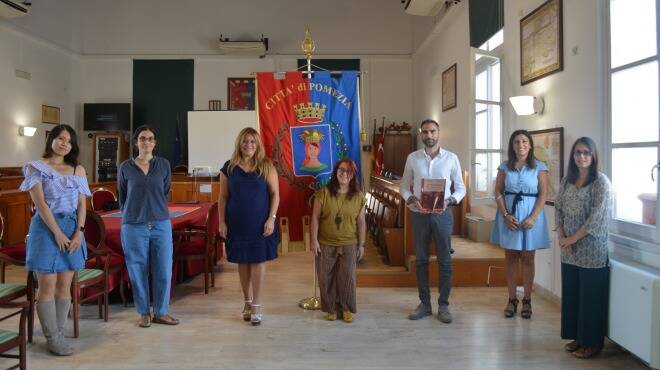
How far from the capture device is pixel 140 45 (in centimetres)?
1028

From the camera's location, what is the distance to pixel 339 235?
353 centimetres

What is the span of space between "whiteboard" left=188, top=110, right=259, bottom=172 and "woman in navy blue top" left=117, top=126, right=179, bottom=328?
21.3 feet

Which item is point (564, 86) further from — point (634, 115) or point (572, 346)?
point (572, 346)


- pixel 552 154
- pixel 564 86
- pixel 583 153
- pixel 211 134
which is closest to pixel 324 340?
pixel 583 153

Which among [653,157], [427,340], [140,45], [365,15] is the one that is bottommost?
[427,340]

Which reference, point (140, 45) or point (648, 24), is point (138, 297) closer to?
point (648, 24)

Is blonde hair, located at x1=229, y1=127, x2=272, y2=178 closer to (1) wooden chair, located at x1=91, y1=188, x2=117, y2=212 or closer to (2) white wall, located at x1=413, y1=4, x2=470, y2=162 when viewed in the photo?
(1) wooden chair, located at x1=91, y1=188, x2=117, y2=212

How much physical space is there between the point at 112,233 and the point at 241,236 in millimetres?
1278

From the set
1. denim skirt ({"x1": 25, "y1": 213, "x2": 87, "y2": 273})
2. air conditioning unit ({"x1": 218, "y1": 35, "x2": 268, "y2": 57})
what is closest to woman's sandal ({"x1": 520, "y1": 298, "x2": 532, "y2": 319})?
denim skirt ({"x1": 25, "y1": 213, "x2": 87, "y2": 273})

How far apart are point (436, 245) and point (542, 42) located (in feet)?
7.19

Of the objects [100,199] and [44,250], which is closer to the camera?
[44,250]

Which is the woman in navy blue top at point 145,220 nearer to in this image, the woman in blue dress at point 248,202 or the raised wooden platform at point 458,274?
the woman in blue dress at point 248,202

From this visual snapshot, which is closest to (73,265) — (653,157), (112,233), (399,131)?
(112,233)

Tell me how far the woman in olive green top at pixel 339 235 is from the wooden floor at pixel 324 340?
0.19 meters
